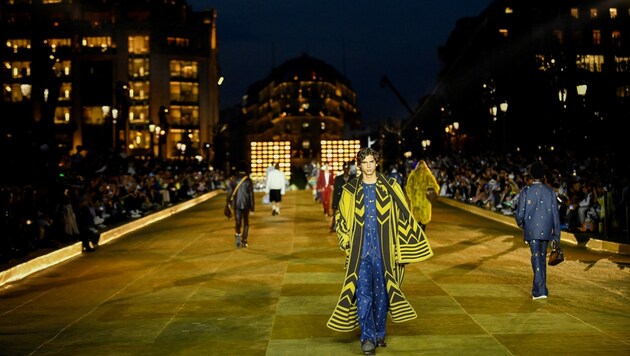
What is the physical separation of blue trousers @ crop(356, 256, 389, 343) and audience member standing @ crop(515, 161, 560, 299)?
344 centimetres

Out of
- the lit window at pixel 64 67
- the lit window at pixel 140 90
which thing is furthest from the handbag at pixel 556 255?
the lit window at pixel 64 67

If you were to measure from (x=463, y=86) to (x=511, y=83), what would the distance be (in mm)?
35629

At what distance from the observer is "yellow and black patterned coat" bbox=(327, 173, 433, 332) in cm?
727

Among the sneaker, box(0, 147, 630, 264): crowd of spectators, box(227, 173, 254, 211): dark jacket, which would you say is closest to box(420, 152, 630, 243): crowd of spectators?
box(0, 147, 630, 264): crowd of spectators

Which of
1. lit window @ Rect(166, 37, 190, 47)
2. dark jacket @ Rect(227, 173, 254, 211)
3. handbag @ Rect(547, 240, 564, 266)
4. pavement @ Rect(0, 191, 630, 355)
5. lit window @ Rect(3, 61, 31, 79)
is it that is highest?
lit window @ Rect(166, 37, 190, 47)

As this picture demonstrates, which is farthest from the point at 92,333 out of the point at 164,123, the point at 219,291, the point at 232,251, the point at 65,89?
the point at 65,89

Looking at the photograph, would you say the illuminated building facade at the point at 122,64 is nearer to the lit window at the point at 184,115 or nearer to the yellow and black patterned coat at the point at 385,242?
the lit window at the point at 184,115

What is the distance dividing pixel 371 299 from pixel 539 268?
3.73 m

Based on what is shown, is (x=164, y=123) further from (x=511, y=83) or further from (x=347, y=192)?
(x=347, y=192)

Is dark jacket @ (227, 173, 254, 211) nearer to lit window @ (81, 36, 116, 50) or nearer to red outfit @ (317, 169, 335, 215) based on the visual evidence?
red outfit @ (317, 169, 335, 215)

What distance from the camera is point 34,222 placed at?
16.4 meters

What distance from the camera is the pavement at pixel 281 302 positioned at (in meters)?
7.55

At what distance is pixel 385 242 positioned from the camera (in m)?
7.28

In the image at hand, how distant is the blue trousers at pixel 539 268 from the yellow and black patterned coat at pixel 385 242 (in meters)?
3.02
